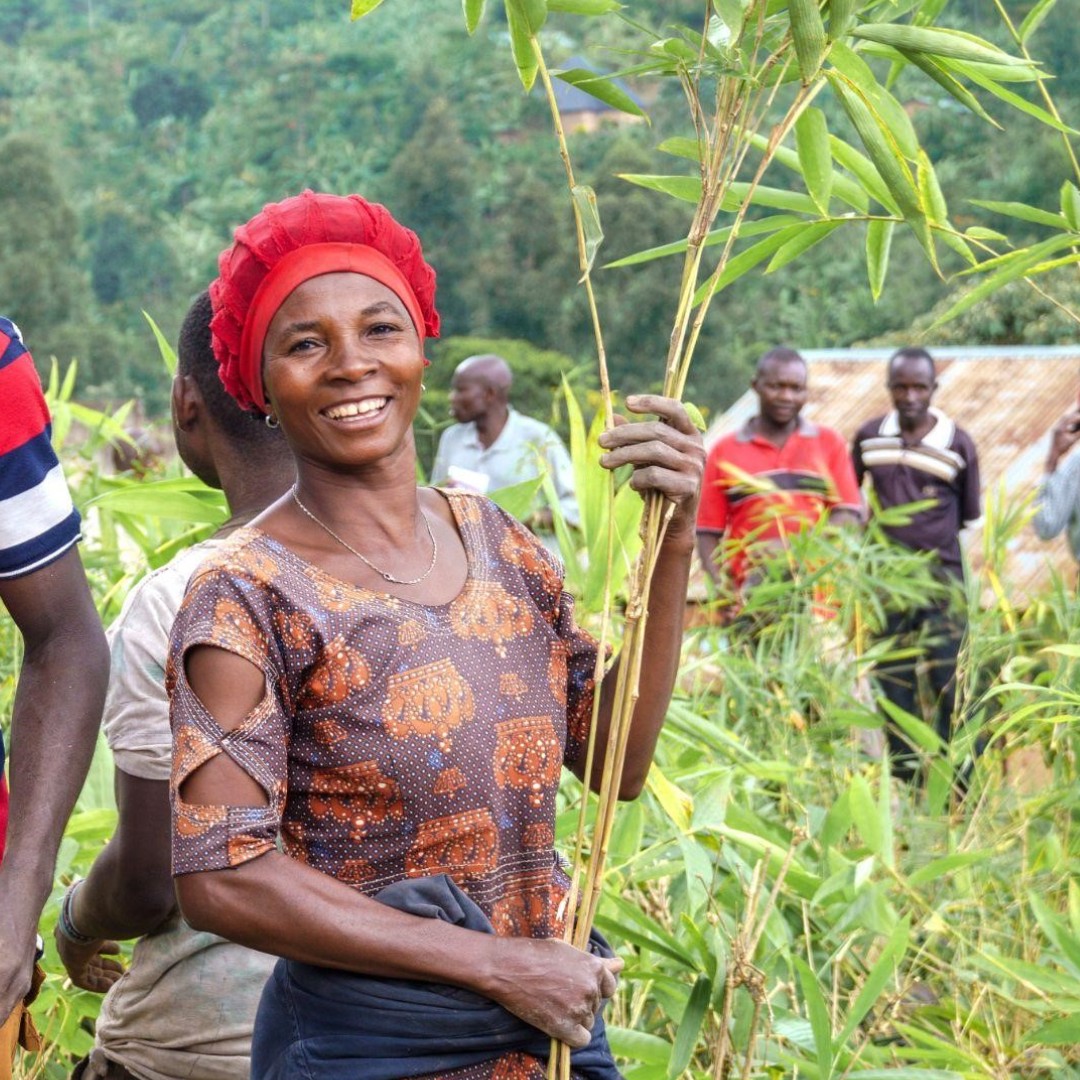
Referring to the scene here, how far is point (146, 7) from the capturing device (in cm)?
5447

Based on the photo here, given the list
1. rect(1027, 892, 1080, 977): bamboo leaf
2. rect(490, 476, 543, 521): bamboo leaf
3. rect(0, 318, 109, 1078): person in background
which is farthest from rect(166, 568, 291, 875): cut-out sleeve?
rect(1027, 892, 1080, 977): bamboo leaf

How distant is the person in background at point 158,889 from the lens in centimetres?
176

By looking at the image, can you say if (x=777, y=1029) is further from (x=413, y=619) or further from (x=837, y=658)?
(x=837, y=658)

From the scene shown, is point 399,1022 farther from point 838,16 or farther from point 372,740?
point 838,16

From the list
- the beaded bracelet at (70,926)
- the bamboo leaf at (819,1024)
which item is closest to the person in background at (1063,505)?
the bamboo leaf at (819,1024)

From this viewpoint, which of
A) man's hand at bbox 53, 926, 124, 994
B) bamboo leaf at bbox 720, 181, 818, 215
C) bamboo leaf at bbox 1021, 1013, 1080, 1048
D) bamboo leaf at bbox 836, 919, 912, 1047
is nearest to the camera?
bamboo leaf at bbox 720, 181, 818, 215

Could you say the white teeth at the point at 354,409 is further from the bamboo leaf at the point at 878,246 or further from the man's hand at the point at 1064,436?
the man's hand at the point at 1064,436

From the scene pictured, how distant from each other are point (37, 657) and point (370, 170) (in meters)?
38.2

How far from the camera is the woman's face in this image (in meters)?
1.54

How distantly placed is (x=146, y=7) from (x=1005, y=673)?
182ft

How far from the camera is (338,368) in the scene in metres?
1.54

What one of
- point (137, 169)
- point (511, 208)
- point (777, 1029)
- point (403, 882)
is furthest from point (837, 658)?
point (137, 169)

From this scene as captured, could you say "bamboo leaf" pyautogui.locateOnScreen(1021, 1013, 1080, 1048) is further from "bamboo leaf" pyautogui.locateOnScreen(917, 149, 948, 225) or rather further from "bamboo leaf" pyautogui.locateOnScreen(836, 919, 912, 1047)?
"bamboo leaf" pyautogui.locateOnScreen(917, 149, 948, 225)

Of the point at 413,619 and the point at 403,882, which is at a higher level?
the point at 413,619
